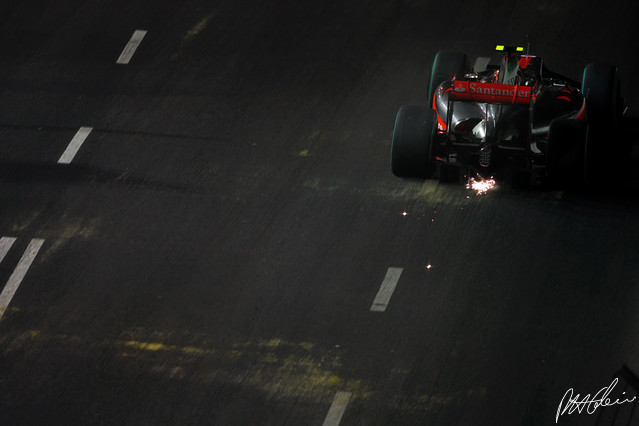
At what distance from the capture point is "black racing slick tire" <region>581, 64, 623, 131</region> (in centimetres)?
1549

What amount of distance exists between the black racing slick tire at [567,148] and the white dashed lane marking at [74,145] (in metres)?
6.34

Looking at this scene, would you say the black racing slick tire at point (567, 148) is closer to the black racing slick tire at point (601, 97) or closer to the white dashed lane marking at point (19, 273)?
the black racing slick tire at point (601, 97)

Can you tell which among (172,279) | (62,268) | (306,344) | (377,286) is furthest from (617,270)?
(62,268)

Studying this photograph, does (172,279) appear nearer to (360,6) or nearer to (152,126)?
(152,126)

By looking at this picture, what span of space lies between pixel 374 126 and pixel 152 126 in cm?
311

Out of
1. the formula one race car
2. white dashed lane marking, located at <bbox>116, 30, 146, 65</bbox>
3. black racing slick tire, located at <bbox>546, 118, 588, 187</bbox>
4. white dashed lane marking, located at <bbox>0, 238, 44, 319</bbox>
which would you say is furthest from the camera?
white dashed lane marking, located at <bbox>116, 30, 146, 65</bbox>

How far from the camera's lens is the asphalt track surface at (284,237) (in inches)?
477

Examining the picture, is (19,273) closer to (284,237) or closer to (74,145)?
(74,145)

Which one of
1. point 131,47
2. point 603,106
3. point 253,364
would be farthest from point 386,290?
point 131,47

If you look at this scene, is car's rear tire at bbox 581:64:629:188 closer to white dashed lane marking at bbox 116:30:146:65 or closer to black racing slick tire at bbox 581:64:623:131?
black racing slick tire at bbox 581:64:623:131
